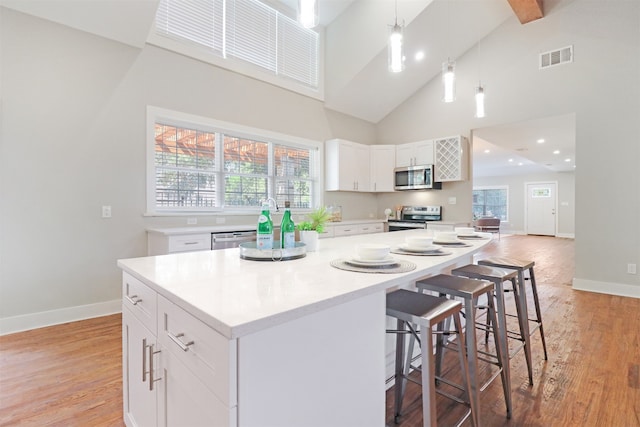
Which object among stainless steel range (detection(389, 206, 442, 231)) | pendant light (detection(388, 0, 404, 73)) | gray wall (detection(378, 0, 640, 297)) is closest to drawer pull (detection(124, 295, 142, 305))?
pendant light (detection(388, 0, 404, 73))

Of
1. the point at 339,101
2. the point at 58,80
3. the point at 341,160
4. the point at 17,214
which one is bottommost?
the point at 17,214

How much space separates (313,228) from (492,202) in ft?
45.3

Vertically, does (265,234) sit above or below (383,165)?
below

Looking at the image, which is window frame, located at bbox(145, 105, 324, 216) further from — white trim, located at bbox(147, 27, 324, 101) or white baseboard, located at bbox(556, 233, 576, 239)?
white baseboard, located at bbox(556, 233, 576, 239)

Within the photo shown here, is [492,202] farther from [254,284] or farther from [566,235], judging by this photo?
[254,284]

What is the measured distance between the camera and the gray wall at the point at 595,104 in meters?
3.82

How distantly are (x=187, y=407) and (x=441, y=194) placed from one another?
5.26m

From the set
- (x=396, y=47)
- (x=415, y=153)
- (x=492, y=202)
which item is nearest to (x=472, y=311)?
(x=396, y=47)

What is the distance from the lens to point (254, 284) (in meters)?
1.06

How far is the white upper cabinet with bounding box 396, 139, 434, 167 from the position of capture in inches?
208

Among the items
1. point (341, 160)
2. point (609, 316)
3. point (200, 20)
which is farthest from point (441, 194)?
point (200, 20)

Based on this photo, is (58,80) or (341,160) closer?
(58,80)

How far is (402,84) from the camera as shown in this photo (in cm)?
536

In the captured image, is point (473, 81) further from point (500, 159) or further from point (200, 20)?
point (500, 159)
